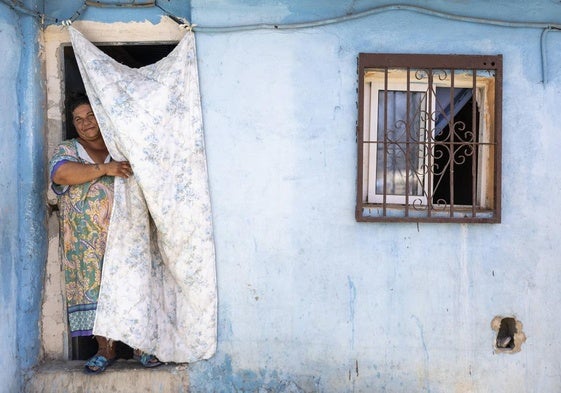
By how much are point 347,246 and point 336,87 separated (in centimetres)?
98

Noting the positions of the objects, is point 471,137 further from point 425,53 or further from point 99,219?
point 99,219

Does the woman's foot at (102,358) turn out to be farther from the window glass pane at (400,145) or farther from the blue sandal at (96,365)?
the window glass pane at (400,145)

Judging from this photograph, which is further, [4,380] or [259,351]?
[259,351]

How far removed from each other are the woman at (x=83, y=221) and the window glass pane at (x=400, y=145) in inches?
62.0

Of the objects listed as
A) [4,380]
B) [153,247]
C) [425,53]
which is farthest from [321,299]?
[4,380]

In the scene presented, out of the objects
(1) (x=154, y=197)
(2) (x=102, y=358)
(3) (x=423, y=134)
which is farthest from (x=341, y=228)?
(2) (x=102, y=358)

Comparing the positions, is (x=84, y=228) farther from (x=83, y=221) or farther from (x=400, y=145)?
(x=400, y=145)

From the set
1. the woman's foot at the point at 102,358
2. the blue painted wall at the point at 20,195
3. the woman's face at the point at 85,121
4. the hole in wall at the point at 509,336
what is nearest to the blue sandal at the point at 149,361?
the woman's foot at the point at 102,358

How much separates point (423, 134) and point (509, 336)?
138 centimetres

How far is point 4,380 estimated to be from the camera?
3.45 m

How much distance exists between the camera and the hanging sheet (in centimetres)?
350

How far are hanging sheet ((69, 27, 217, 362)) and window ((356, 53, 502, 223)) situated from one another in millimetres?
1014

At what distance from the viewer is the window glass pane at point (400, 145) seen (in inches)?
147

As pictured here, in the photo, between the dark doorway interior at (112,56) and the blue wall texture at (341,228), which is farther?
the dark doorway interior at (112,56)
